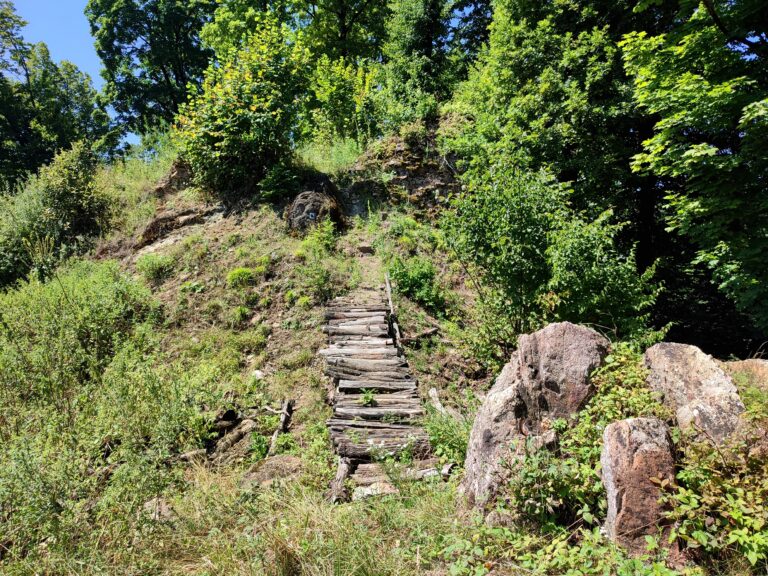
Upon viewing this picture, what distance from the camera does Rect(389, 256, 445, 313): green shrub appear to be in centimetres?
921

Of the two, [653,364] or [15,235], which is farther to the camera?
[15,235]

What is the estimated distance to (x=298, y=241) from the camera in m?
10.4

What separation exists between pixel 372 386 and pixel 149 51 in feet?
86.9

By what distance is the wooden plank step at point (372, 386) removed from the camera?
6613 mm

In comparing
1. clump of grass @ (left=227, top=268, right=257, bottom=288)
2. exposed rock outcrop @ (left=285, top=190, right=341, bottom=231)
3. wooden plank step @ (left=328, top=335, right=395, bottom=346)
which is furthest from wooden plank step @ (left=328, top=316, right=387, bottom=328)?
exposed rock outcrop @ (left=285, top=190, right=341, bottom=231)

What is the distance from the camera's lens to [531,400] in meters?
4.28

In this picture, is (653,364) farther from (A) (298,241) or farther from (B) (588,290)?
(A) (298,241)

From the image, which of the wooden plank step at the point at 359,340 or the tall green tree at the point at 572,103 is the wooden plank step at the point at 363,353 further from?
the tall green tree at the point at 572,103

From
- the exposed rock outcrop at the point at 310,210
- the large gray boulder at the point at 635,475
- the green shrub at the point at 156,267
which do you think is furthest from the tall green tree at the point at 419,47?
the large gray boulder at the point at 635,475

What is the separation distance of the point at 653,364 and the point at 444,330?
4.69 metres

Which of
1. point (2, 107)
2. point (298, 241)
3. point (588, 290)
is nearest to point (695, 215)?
point (588, 290)

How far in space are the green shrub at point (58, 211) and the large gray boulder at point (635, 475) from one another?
13313 millimetres

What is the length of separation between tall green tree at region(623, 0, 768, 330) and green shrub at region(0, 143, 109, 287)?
14.3m

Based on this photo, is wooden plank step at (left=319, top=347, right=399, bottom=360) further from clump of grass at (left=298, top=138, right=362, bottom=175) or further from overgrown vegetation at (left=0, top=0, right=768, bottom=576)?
clump of grass at (left=298, top=138, right=362, bottom=175)
